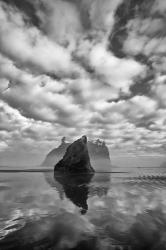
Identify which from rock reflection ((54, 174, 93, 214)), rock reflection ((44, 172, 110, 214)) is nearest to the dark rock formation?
rock reflection ((44, 172, 110, 214))

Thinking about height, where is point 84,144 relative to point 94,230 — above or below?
above

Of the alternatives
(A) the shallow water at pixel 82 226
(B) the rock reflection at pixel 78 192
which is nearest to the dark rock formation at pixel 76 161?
(B) the rock reflection at pixel 78 192

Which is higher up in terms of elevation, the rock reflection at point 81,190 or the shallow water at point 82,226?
the rock reflection at point 81,190

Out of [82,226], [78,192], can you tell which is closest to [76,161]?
[78,192]

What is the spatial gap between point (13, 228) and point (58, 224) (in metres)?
2.53

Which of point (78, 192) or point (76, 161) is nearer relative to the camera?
point (78, 192)

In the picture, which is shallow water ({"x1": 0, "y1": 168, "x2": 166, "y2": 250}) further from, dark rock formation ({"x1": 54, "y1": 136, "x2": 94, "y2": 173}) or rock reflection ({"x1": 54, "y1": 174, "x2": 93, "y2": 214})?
dark rock formation ({"x1": 54, "y1": 136, "x2": 94, "y2": 173})

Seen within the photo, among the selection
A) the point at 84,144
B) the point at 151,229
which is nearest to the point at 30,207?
the point at 151,229

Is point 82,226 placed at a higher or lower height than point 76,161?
lower

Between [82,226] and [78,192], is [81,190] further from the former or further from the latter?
[82,226]

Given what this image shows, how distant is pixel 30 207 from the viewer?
1369cm

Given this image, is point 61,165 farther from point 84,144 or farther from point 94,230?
point 94,230

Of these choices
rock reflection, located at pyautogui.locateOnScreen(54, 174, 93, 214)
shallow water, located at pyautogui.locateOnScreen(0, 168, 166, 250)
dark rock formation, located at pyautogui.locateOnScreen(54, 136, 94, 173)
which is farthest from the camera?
dark rock formation, located at pyautogui.locateOnScreen(54, 136, 94, 173)

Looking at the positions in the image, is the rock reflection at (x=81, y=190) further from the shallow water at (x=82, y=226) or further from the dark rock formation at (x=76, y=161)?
the dark rock formation at (x=76, y=161)
